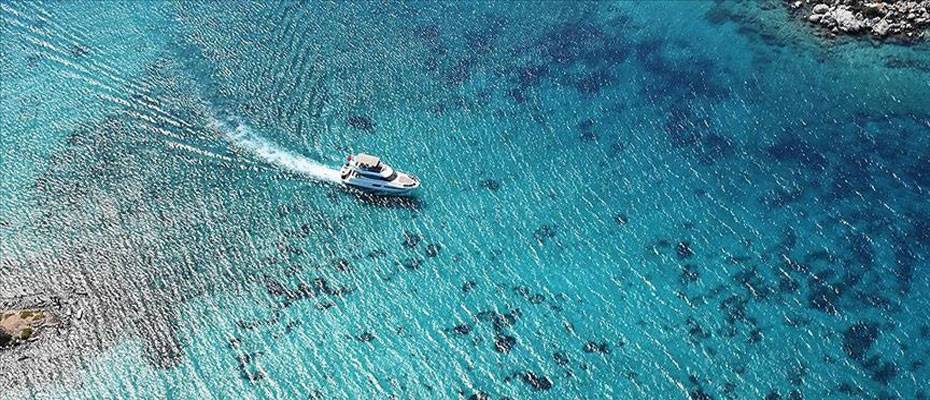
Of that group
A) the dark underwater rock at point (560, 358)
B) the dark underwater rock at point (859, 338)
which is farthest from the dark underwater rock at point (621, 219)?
the dark underwater rock at point (859, 338)

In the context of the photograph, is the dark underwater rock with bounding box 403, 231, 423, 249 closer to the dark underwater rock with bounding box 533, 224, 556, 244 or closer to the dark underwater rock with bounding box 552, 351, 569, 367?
the dark underwater rock with bounding box 533, 224, 556, 244

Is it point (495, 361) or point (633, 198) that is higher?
point (633, 198)

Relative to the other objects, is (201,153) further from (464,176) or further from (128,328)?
(464,176)

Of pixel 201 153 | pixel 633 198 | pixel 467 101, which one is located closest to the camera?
pixel 633 198

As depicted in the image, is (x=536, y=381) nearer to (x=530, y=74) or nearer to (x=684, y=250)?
(x=684, y=250)

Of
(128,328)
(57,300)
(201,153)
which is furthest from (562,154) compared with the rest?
(57,300)

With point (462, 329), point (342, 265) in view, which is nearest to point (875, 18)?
point (462, 329)
